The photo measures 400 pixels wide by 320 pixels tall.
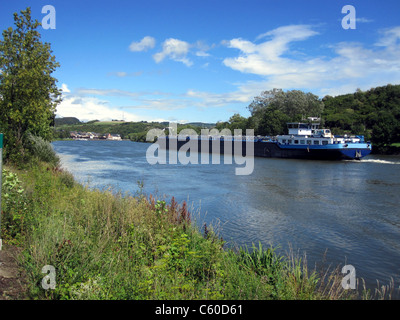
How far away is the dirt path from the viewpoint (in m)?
5.36

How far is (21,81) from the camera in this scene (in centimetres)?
1877

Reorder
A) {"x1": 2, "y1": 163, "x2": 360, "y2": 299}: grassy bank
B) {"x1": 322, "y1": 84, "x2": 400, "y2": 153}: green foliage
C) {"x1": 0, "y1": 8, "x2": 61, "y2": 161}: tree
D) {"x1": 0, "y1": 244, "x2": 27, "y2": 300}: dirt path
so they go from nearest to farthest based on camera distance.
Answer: {"x1": 0, "y1": 244, "x2": 27, "y2": 300}: dirt path, {"x1": 2, "y1": 163, "x2": 360, "y2": 299}: grassy bank, {"x1": 0, "y1": 8, "x2": 61, "y2": 161}: tree, {"x1": 322, "y1": 84, "x2": 400, "y2": 153}: green foliage

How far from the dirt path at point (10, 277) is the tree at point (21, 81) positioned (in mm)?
13997

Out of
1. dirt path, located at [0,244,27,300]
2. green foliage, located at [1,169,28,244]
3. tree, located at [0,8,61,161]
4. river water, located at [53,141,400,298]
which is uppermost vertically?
tree, located at [0,8,61,161]

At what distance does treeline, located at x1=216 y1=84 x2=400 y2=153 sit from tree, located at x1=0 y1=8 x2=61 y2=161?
6467 centimetres

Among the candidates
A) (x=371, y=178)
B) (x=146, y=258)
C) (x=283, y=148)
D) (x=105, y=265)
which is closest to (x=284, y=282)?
(x=146, y=258)

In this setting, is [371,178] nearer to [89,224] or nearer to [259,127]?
[89,224]

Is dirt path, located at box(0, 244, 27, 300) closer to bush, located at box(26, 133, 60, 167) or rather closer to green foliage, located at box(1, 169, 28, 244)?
green foliage, located at box(1, 169, 28, 244)

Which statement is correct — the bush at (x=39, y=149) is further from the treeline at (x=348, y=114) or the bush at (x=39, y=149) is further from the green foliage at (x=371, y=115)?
the green foliage at (x=371, y=115)

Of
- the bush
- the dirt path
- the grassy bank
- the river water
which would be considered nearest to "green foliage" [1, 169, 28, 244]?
the grassy bank

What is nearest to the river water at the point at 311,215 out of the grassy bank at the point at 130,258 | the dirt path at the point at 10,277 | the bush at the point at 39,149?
the grassy bank at the point at 130,258

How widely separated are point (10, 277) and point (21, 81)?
15864mm

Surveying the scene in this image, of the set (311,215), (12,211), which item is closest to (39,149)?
(12,211)

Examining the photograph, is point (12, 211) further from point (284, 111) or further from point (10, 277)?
point (284, 111)
